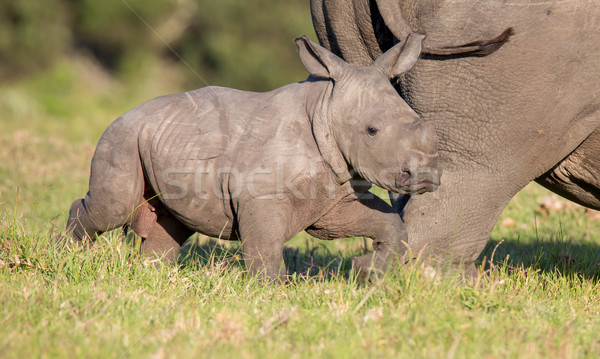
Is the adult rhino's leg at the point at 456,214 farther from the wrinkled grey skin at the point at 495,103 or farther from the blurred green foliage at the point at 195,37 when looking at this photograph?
the blurred green foliage at the point at 195,37

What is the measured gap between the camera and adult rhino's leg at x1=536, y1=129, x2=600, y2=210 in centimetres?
403

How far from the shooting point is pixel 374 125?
3656mm

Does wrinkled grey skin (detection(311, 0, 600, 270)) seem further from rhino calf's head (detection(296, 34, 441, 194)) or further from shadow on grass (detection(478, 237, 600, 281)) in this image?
shadow on grass (detection(478, 237, 600, 281))

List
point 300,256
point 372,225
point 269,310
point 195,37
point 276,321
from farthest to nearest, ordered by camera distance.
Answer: point 195,37 < point 300,256 < point 372,225 < point 269,310 < point 276,321

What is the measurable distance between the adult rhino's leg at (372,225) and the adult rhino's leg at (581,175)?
3.04 feet

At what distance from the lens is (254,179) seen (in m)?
3.82

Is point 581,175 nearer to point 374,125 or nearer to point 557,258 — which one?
point 557,258

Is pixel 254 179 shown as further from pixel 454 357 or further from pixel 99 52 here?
pixel 99 52

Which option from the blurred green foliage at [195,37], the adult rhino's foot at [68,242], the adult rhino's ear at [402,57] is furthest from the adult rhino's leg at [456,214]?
the blurred green foliage at [195,37]

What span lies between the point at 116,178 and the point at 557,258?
2929mm

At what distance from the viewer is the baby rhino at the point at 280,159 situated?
370cm

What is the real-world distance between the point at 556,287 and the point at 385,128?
1646mm

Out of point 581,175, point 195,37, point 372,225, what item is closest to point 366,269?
point 372,225

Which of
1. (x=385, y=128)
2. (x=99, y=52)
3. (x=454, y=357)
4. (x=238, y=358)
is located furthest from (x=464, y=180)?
(x=99, y=52)
